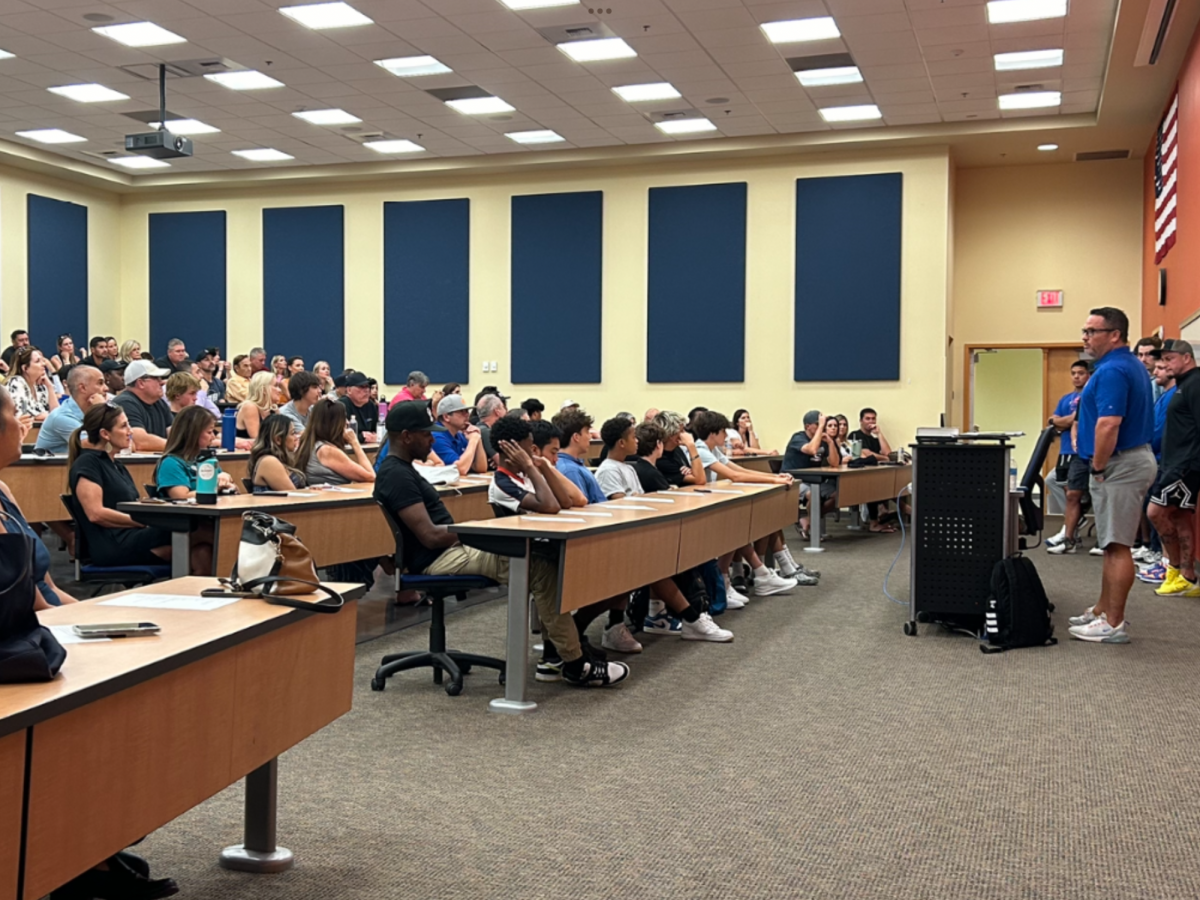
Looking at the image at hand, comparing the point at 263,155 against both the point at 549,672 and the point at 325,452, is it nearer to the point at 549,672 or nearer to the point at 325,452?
the point at 325,452

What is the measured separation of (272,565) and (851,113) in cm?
1122

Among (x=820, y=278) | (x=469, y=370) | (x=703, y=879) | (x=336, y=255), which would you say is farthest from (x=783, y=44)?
(x=703, y=879)

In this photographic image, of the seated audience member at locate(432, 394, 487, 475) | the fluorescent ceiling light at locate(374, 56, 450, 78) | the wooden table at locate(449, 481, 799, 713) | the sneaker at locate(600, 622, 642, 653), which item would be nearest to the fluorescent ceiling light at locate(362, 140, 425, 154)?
the fluorescent ceiling light at locate(374, 56, 450, 78)

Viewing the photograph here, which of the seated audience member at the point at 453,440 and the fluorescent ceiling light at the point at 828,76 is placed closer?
the seated audience member at the point at 453,440

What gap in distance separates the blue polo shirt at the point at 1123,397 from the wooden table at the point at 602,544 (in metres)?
2.00

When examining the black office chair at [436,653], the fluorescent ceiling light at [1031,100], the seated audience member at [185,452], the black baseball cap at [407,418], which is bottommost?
the black office chair at [436,653]

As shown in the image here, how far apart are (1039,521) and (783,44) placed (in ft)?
18.7

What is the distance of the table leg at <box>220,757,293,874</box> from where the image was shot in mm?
3053

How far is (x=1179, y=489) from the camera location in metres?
7.14

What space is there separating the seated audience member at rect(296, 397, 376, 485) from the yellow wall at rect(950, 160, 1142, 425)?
33.6 ft

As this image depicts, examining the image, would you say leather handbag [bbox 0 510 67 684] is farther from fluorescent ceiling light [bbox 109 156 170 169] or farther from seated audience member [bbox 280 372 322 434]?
fluorescent ceiling light [bbox 109 156 170 169]

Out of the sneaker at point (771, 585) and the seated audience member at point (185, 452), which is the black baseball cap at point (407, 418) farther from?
the sneaker at point (771, 585)

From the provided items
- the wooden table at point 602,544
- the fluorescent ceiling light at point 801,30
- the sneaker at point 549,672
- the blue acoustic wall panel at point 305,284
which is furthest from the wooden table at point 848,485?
the blue acoustic wall panel at point 305,284

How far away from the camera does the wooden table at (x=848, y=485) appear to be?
10477 mm
